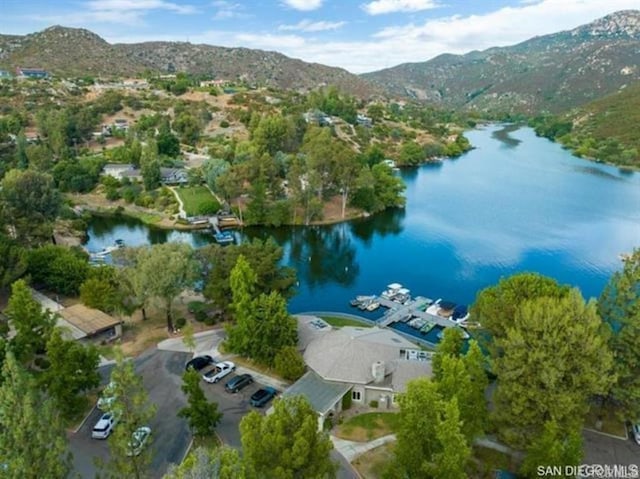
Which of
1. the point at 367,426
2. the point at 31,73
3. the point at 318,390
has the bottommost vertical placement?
the point at 367,426

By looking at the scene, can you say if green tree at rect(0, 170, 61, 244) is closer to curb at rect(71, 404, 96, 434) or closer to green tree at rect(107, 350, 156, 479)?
curb at rect(71, 404, 96, 434)

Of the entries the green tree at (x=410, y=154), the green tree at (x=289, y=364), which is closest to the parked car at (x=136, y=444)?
the green tree at (x=289, y=364)

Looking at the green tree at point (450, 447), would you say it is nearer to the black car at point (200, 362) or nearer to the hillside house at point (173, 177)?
the black car at point (200, 362)

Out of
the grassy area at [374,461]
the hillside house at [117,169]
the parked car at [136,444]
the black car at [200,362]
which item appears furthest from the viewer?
the hillside house at [117,169]

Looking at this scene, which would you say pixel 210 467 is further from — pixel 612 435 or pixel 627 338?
pixel 612 435

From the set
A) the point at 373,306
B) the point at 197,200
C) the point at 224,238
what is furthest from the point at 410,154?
the point at 373,306
